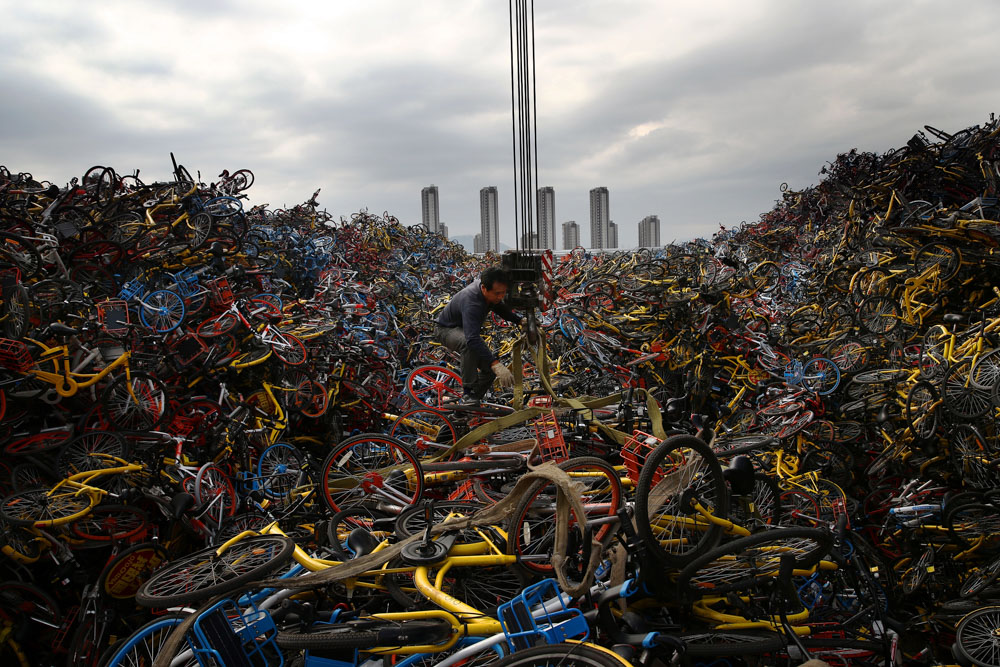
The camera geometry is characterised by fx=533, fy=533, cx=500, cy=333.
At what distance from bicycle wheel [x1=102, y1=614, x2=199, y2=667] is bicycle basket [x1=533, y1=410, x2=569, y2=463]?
274 centimetres

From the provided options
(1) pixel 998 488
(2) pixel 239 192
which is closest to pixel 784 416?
(1) pixel 998 488

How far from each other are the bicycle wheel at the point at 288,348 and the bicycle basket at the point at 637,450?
14.7 feet

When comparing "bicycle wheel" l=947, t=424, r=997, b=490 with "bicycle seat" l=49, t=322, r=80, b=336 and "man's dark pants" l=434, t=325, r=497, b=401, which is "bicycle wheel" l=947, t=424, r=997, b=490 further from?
"bicycle seat" l=49, t=322, r=80, b=336

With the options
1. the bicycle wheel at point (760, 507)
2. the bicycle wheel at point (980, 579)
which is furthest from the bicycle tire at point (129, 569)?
the bicycle wheel at point (980, 579)

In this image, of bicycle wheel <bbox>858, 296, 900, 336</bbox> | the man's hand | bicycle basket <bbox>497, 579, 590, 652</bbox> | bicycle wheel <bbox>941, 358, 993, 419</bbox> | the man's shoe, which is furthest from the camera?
bicycle wheel <bbox>858, 296, 900, 336</bbox>

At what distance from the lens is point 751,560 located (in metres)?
3.04

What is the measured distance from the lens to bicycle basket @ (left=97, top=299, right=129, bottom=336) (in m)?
5.96

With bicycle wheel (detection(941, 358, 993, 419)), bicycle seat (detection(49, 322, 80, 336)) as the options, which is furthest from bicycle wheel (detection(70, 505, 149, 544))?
bicycle wheel (detection(941, 358, 993, 419))

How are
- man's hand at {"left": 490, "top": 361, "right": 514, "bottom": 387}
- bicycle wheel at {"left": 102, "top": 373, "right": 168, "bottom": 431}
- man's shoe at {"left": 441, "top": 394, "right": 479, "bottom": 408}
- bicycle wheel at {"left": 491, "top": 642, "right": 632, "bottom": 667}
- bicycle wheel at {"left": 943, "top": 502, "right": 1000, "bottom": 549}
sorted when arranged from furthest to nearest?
man's shoe at {"left": 441, "top": 394, "right": 479, "bottom": 408} → man's hand at {"left": 490, "top": 361, "right": 514, "bottom": 387} → bicycle wheel at {"left": 102, "top": 373, "right": 168, "bottom": 431} → bicycle wheel at {"left": 943, "top": 502, "right": 1000, "bottom": 549} → bicycle wheel at {"left": 491, "top": 642, "right": 632, "bottom": 667}

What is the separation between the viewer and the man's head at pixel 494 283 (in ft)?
17.8

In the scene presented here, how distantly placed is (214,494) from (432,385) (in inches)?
118

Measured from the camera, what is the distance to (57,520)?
12.3 feet

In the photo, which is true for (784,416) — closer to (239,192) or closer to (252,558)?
(252,558)

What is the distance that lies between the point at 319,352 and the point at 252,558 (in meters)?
4.67
